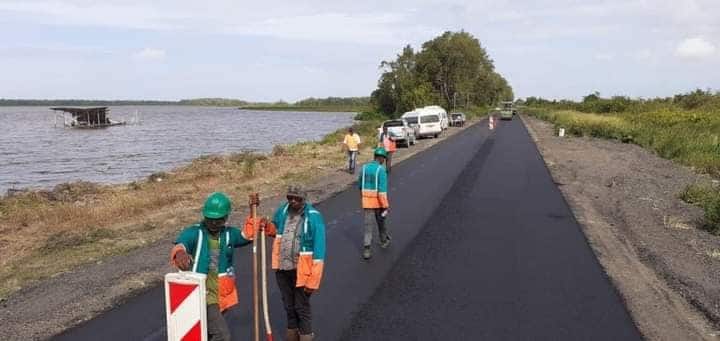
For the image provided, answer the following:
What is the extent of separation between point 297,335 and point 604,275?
195 inches

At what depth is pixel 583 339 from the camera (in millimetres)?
6363

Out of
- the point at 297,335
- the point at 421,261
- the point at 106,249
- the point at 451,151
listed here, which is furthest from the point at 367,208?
the point at 451,151

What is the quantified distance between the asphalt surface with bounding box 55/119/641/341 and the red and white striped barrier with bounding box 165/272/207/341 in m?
1.89

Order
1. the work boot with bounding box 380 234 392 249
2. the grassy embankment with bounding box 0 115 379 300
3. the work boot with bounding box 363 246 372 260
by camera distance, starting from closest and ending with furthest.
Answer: the work boot with bounding box 363 246 372 260 → the work boot with bounding box 380 234 392 249 → the grassy embankment with bounding box 0 115 379 300

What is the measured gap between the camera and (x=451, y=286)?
8.09 m

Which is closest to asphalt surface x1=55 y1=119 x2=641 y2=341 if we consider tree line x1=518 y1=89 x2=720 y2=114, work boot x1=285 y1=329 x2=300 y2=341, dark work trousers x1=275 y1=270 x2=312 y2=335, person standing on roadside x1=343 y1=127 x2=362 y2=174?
work boot x1=285 y1=329 x2=300 y2=341

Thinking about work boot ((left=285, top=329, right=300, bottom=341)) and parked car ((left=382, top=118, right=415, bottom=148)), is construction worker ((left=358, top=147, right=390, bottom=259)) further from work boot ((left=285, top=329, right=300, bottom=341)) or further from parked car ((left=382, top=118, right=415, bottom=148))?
parked car ((left=382, top=118, right=415, bottom=148))

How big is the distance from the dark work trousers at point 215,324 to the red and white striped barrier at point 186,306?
0.29 metres

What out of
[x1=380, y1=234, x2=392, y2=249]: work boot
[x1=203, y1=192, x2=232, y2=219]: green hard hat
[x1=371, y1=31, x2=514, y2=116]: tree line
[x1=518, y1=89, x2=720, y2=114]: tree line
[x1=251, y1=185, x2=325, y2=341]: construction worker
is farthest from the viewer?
[x1=371, y1=31, x2=514, y2=116]: tree line

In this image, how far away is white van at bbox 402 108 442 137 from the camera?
43469mm

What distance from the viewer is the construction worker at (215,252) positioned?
4.65m

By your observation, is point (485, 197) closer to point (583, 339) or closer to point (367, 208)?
point (367, 208)

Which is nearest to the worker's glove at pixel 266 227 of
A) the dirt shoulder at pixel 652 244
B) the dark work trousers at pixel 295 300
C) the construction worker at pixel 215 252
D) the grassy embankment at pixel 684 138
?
the construction worker at pixel 215 252

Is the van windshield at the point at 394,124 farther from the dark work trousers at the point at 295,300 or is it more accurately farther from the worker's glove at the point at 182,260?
the worker's glove at the point at 182,260
